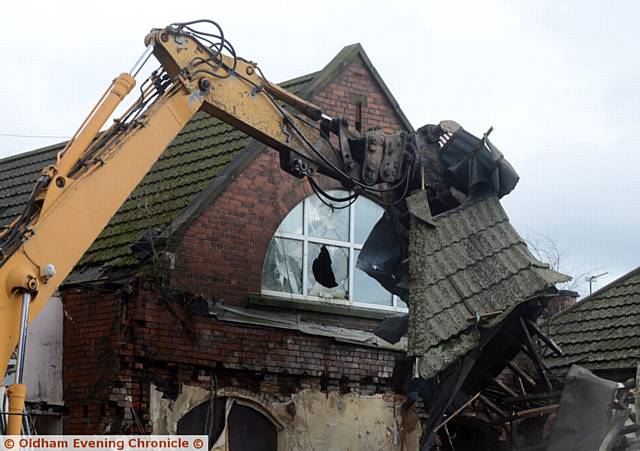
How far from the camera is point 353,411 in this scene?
17.1 meters

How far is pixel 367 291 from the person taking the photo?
60.3ft

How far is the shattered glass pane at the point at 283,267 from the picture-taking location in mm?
17453

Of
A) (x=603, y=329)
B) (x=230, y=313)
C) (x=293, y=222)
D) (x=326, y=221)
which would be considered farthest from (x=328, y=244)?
(x=603, y=329)

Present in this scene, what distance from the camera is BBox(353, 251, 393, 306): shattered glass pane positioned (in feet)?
59.9

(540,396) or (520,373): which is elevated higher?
(520,373)

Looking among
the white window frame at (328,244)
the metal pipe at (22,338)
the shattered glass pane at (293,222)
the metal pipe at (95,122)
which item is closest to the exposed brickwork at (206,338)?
the shattered glass pane at (293,222)

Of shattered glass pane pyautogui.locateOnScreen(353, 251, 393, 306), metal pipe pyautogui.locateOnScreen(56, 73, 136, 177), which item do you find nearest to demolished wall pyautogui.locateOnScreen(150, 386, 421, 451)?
shattered glass pane pyautogui.locateOnScreen(353, 251, 393, 306)

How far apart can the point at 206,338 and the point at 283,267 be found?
2088mm

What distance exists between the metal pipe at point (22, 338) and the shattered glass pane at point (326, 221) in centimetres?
832

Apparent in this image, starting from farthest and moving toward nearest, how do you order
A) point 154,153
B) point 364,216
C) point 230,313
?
1. point 364,216
2. point 230,313
3. point 154,153

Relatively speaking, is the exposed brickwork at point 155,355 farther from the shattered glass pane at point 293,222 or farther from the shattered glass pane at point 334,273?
the shattered glass pane at point 293,222

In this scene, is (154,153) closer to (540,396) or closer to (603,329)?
(540,396)

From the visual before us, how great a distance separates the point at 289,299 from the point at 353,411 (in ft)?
5.94

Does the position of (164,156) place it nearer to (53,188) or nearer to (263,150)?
(263,150)
